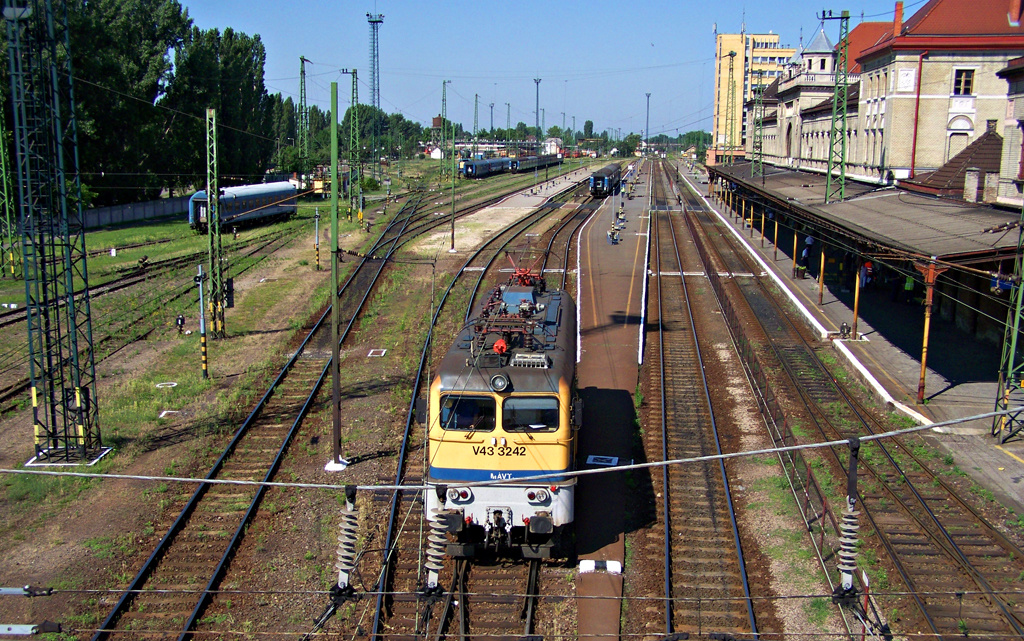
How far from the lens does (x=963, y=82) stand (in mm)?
42000

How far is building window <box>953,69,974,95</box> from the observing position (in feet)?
137

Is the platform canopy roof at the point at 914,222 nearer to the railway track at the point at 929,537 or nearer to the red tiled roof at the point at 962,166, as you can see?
the red tiled roof at the point at 962,166

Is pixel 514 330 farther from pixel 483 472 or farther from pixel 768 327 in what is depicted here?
pixel 768 327

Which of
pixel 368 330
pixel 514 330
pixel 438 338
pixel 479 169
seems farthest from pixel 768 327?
pixel 479 169

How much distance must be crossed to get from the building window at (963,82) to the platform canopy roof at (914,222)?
8.27m

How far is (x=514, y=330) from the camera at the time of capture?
1294 centimetres

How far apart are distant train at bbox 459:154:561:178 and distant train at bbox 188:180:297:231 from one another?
3186 cm

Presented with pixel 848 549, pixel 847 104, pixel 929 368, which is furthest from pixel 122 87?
pixel 848 549

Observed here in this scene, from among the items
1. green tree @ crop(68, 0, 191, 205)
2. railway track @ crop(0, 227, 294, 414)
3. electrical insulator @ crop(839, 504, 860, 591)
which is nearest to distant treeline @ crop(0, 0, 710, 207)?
green tree @ crop(68, 0, 191, 205)

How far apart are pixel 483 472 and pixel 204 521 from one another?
511 centimetres

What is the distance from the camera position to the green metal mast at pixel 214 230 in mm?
21672

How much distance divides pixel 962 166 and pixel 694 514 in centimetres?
2737

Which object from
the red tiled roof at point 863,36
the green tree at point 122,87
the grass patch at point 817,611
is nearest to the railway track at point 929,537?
the grass patch at point 817,611

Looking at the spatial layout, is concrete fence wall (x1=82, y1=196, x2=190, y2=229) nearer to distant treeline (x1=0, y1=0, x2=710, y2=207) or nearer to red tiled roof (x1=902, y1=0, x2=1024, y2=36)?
distant treeline (x1=0, y1=0, x2=710, y2=207)
